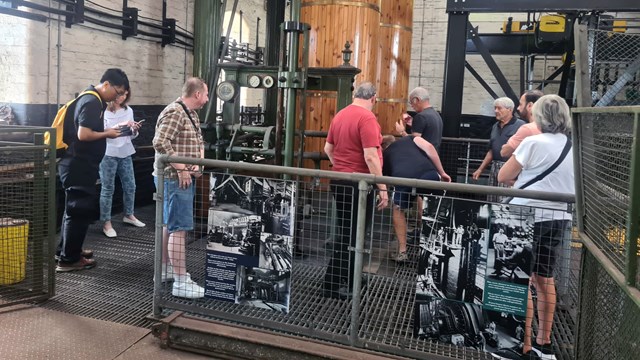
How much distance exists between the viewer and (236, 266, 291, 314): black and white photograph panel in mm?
3170

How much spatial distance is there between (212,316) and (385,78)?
5135 mm

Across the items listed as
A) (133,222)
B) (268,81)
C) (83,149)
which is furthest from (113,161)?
(268,81)

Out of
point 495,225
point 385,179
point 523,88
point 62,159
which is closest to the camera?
point 495,225

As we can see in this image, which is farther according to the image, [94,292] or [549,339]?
[94,292]

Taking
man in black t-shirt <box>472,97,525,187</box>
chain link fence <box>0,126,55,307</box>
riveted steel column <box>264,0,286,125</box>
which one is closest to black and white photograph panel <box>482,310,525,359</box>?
man in black t-shirt <box>472,97,525,187</box>

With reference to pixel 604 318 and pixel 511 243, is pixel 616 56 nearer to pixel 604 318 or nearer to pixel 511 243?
pixel 511 243

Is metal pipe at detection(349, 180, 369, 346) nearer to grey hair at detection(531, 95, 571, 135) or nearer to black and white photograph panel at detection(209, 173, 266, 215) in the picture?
black and white photograph panel at detection(209, 173, 266, 215)

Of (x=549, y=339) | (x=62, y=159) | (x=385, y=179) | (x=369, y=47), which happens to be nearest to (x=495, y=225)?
(x=385, y=179)

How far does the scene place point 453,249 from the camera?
2760mm

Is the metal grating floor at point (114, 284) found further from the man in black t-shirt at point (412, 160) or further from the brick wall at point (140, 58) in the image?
the man in black t-shirt at point (412, 160)

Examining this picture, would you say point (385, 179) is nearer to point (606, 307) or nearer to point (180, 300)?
point (606, 307)

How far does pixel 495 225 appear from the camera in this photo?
8.76 ft

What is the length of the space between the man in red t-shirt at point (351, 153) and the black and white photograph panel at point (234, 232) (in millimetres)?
738

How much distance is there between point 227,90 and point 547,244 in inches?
143
